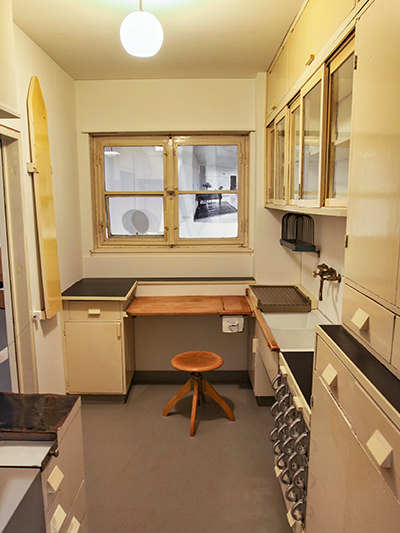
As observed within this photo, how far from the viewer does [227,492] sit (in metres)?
2.33

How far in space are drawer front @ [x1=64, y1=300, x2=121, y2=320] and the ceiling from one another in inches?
73.4

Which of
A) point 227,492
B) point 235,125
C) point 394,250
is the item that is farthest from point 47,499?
point 235,125

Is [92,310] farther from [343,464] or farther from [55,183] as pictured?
[343,464]

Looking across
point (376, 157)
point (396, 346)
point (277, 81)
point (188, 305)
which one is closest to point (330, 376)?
point (396, 346)

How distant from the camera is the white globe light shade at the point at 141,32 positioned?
6.15 feet

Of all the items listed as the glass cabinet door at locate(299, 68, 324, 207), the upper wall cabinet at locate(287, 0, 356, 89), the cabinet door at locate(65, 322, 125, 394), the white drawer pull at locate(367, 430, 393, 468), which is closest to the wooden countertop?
the cabinet door at locate(65, 322, 125, 394)

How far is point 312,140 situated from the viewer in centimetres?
205

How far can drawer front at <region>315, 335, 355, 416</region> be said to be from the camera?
3.86 ft

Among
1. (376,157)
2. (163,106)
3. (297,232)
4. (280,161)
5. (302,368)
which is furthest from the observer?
(163,106)

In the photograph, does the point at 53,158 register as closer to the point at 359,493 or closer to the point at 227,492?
the point at 227,492

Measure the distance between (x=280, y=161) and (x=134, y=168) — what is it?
4.82 ft

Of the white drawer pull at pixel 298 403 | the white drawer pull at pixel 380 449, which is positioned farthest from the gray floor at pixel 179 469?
the white drawer pull at pixel 380 449

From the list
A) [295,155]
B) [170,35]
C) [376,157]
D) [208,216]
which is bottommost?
[208,216]

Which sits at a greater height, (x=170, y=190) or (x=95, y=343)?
(x=170, y=190)
